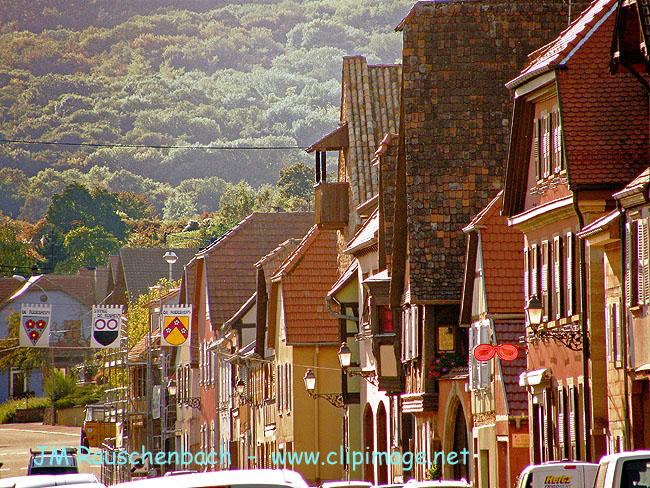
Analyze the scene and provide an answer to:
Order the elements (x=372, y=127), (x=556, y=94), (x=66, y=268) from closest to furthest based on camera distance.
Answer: (x=556, y=94) < (x=372, y=127) < (x=66, y=268)

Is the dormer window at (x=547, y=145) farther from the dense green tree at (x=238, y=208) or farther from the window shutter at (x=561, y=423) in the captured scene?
the dense green tree at (x=238, y=208)

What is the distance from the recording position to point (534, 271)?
29734 millimetres

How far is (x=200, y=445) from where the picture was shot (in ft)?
230

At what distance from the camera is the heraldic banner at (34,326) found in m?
56.5

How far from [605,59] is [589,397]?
20.9 ft

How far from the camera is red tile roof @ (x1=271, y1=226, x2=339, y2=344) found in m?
48.4

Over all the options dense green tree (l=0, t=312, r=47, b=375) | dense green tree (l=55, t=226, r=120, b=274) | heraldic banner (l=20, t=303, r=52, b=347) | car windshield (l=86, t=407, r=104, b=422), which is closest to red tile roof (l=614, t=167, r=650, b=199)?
heraldic banner (l=20, t=303, r=52, b=347)

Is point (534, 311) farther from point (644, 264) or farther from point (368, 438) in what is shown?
point (368, 438)

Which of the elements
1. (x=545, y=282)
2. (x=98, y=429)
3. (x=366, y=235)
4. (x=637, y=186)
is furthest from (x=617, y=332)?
(x=98, y=429)

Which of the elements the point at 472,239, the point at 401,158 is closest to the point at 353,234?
the point at 401,158

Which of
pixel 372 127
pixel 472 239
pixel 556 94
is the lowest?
pixel 472 239

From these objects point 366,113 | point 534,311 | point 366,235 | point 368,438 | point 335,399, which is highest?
point 366,113

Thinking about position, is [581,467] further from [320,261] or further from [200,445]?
[200,445]

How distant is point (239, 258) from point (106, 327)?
842 cm
